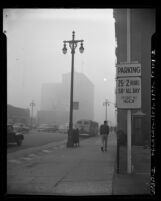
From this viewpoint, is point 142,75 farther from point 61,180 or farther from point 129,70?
point 61,180

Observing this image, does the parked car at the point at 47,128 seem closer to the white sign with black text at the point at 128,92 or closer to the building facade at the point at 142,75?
the building facade at the point at 142,75

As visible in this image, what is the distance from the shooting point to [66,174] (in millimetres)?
11305

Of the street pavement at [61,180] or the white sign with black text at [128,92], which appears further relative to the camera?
the white sign with black text at [128,92]

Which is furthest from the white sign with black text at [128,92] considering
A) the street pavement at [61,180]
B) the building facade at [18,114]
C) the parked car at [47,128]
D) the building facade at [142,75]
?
the building facade at [18,114]

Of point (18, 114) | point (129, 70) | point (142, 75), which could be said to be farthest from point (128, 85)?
point (18, 114)

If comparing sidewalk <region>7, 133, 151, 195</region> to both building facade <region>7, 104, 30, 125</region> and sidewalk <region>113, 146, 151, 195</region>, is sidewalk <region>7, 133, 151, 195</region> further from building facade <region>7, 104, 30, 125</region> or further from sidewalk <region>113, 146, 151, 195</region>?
building facade <region>7, 104, 30, 125</region>

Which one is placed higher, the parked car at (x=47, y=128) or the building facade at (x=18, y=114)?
the building facade at (x=18, y=114)

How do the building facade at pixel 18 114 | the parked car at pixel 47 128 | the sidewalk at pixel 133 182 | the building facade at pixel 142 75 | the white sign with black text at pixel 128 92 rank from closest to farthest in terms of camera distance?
the sidewalk at pixel 133 182 → the white sign with black text at pixel 128 92 → the building facade at pixel 142 75 → the parked car at pixel 47 128 → the building facade at pixel 18 114

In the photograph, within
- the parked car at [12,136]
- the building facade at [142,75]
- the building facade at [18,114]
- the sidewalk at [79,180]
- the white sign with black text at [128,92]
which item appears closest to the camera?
the sidewalk at [79,180]

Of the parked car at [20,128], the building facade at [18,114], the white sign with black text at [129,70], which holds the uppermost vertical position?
the white sign with black text at [129,70]
